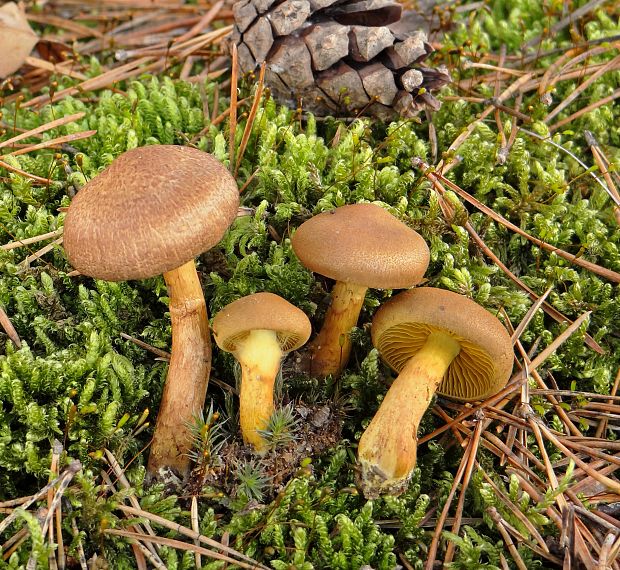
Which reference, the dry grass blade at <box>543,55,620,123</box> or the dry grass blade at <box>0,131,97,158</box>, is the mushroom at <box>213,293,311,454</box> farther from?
the dry grass blade at <box>543,55,620,123</box>

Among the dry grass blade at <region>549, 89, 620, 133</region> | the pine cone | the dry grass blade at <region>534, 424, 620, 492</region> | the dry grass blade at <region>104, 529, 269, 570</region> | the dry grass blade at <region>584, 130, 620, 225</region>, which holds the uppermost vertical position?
the pine cone

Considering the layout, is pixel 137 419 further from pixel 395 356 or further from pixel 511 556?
pixel 511 556

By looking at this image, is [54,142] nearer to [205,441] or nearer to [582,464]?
[205,441]

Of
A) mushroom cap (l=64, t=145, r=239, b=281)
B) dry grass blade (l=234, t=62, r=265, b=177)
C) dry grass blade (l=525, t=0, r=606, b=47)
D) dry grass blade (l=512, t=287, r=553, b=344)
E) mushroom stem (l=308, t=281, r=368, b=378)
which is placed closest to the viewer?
mushroom cap (l=64, t=145, r=239, b=281)

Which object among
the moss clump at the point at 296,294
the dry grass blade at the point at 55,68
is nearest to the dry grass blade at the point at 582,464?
the moss clump at the point at 296,294

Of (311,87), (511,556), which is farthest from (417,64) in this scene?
(511,556)

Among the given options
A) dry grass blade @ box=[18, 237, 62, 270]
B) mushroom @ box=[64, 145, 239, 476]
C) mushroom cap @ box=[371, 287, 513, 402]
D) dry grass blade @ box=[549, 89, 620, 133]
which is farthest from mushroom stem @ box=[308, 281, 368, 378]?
dry grass blade @ box=[549, 89, 620, 133]

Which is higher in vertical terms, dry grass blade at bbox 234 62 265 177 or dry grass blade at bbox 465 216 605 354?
dry grass blade at bbox 234 62 265 177

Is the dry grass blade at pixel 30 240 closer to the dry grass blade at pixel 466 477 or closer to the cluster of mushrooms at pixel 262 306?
the cluster of mushrooms at pixel 262 306
